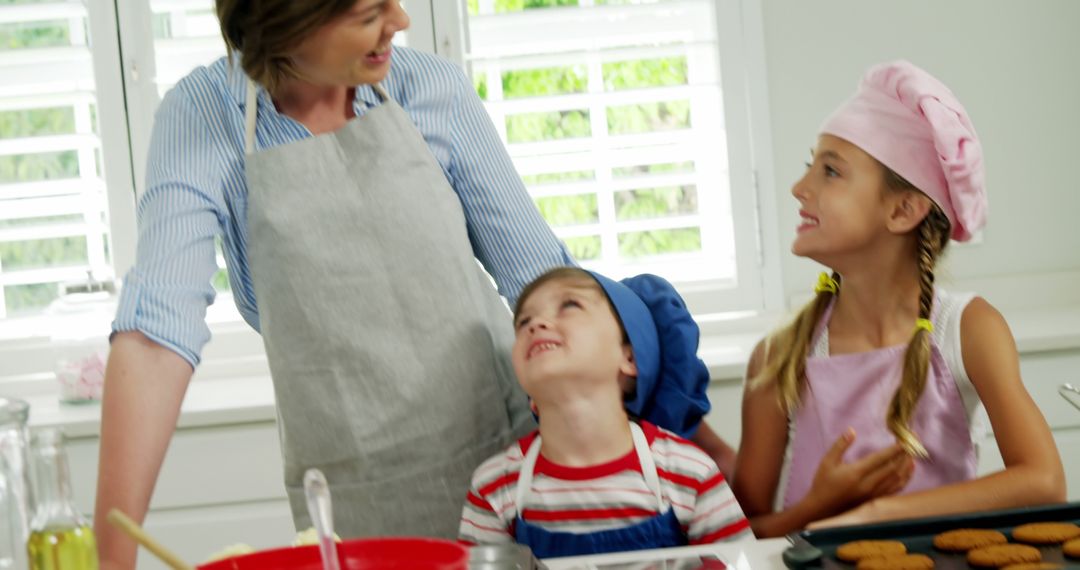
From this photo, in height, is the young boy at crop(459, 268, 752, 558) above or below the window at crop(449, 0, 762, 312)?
below

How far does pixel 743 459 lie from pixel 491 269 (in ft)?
1.34

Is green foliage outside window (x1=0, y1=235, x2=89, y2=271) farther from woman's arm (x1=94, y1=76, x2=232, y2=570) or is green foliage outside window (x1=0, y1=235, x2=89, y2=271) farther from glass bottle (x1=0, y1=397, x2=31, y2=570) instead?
glass bottle (x1=0, y1=397, x2=31, y2=570)

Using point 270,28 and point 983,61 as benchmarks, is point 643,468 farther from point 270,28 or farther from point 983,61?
point 983,61

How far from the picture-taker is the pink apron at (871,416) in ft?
5.43

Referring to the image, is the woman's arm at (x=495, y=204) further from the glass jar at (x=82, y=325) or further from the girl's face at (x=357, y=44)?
the glass jar at (x=82, y=325)

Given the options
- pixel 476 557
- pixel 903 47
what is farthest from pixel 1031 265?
pixel 476 557

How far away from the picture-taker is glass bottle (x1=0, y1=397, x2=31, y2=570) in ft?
3.09

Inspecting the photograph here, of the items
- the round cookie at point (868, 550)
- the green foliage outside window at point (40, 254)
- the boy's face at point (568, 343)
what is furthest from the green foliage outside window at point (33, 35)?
the round cookie at point (868, 550)

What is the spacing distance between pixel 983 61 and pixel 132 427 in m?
2.34

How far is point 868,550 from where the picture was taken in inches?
45.5

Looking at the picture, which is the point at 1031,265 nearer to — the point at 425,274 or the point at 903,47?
the point at 903,47

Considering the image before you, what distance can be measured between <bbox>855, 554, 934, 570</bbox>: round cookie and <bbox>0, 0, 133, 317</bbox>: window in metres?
2.33

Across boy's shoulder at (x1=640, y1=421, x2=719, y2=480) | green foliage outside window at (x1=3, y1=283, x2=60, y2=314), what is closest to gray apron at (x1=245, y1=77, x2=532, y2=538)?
boy's shoulder at (x1=640, y1=421, x2=719, y2=480)

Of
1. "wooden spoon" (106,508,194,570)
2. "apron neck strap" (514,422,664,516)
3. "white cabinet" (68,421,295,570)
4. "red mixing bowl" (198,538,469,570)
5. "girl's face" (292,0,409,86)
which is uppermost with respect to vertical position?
"girl's face" (292,0,409,86)
